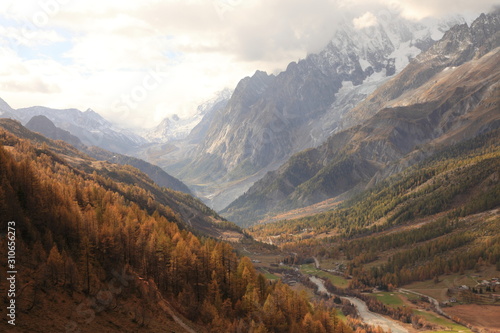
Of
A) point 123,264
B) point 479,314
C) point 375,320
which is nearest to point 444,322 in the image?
point 479,314

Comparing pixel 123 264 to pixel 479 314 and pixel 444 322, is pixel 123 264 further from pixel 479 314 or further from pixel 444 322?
pixel 479 314

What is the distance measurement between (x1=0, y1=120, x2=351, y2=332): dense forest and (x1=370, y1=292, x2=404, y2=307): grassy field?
8056cm

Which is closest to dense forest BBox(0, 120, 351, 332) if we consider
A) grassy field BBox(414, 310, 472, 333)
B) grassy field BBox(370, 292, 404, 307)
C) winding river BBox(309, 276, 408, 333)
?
winding river BBox(309, 276, 408, 333)

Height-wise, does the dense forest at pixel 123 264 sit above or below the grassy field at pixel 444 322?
above

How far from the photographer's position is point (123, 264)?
6888cm

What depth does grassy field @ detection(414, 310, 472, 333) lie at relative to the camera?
13788 centimetres

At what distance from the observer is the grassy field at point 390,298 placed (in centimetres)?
16975

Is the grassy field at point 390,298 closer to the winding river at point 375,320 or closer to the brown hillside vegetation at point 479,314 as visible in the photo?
the winding river at point 375,320

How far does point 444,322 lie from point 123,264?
133 metres

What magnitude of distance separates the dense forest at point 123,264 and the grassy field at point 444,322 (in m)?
63.2

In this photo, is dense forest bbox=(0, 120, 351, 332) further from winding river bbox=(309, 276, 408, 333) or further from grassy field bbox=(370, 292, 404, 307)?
grassy field bbox=(370, 292, 404, 307)

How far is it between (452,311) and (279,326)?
10868cm

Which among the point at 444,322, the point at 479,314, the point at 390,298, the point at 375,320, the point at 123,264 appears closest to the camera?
the point at 123,264

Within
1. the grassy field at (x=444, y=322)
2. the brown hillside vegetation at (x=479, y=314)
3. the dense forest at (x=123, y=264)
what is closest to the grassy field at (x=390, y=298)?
the grassy field at (x=444, y=322)
